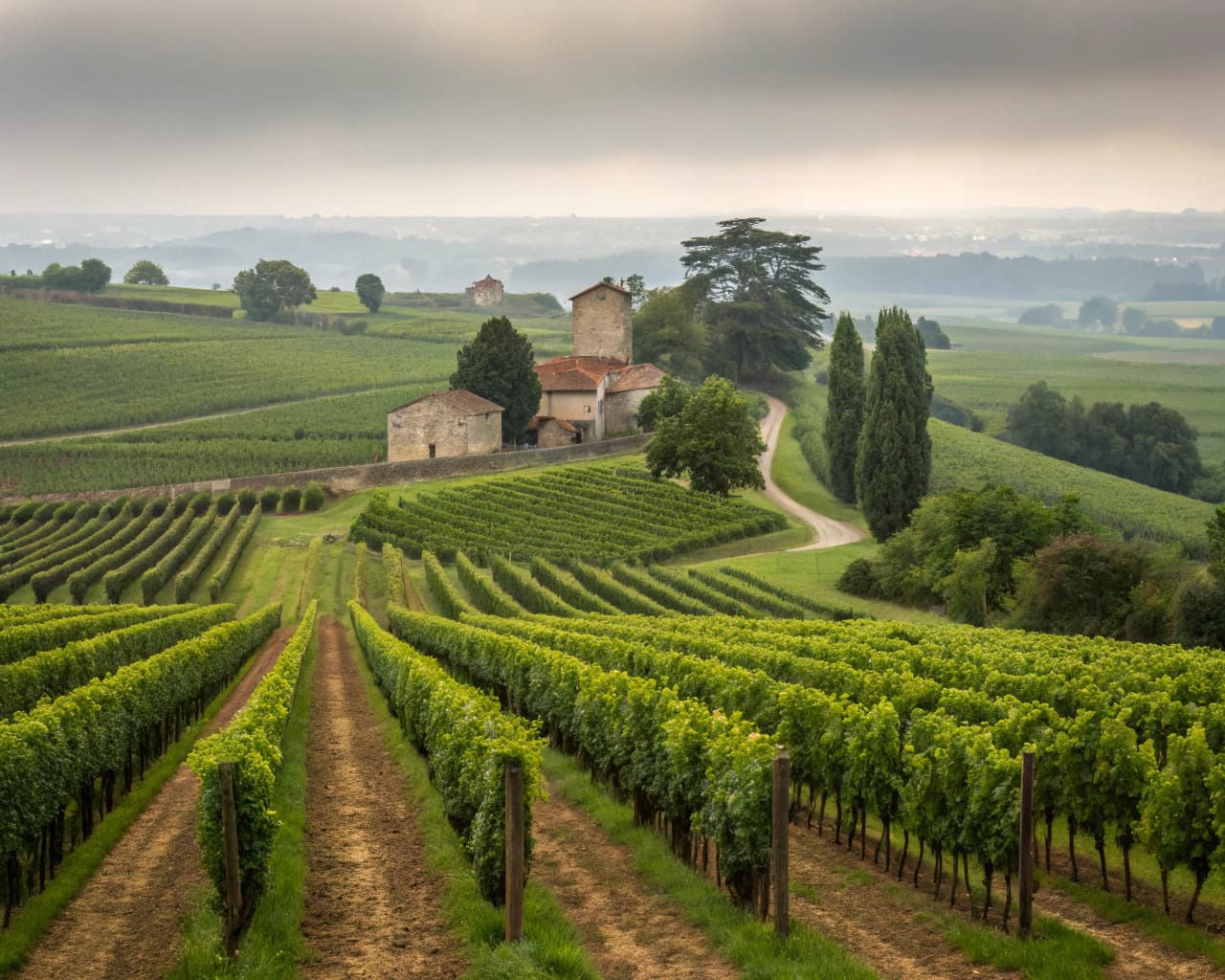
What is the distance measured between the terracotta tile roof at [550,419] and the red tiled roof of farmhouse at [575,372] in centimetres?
214

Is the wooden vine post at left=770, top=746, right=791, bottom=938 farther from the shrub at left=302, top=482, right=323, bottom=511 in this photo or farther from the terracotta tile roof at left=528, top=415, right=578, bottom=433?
the terracotta tile roof at left=528, top=415, right=578, bottom=433

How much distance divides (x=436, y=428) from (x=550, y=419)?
9346 mm

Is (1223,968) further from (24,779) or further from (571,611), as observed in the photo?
(571,611)

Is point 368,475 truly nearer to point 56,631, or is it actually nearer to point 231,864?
point 56,631

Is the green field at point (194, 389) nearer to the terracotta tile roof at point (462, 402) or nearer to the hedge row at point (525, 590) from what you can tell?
the terracotta tile roof at point (462, 402)

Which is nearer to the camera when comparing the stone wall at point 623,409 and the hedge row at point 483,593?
the hedge row at point 483,593

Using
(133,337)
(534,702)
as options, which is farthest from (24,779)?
(133,337)

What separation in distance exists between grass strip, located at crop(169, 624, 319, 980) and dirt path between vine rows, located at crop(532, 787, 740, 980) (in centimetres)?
272

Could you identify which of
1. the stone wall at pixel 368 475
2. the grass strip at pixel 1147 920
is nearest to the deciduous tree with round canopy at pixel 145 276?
the stone wall at pixel 368 475

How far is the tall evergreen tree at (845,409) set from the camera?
7212 centimetres

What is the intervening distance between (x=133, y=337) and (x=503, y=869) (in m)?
121

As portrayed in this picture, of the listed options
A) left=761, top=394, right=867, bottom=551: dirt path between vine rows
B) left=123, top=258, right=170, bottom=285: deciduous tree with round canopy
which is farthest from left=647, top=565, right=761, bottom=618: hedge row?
left=123, top=258, right=170, bottom=285: deciduous tree with round canopy

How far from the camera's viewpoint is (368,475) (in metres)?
74.8

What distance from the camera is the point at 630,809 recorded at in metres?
18.5
